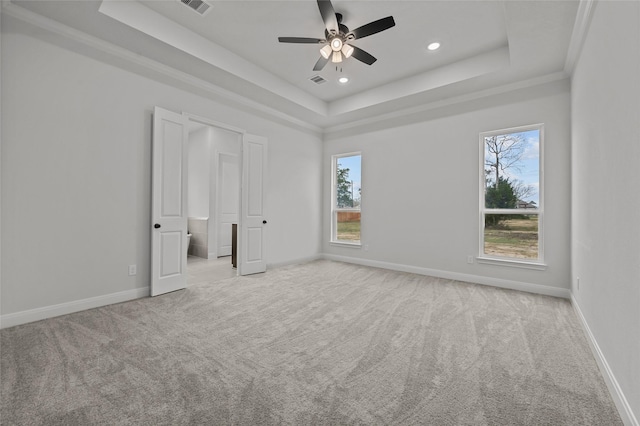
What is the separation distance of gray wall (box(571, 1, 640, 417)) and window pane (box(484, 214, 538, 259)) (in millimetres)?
1227

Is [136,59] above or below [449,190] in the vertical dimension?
above

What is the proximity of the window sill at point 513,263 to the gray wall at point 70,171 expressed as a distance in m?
4.78

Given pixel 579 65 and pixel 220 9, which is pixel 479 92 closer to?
pixel 579 65

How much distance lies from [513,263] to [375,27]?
3591 millimetres

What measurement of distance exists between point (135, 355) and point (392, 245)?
13.8ft

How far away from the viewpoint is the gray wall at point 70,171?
2.59 meters

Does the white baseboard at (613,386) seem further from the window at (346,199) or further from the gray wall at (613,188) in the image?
the window at (346,199)

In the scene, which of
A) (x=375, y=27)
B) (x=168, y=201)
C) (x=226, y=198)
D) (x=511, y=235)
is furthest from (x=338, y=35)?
(x=226, y=198)

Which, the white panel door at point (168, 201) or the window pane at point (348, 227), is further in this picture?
the window pane at point (348, 227)

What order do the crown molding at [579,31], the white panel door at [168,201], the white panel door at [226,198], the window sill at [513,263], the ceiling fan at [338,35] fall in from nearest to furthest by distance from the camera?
1. the crown molding at [579,31]
2. the ceiling fan at [338,35]
3. the white panel door at [168,201]
4. the window sill at [513,263]
5. the white panel door at [226,198]

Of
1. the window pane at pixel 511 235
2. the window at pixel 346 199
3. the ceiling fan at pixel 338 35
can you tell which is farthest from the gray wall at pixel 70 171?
the window pane at pixel 511 235

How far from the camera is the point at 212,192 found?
256 inches

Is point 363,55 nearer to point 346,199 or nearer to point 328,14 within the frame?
point 328,14

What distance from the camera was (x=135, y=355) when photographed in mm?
2090
